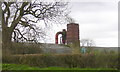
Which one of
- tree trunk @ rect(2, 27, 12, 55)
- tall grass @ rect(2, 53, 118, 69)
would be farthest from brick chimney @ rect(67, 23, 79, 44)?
tall grass @ rect(2, 53, 118, 69)

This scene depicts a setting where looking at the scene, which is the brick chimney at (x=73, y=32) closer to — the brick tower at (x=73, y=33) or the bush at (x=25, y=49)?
the brick tower at (x=73, y=33)

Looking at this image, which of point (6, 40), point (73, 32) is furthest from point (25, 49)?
point (73, 32)

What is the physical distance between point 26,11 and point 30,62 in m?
8.14

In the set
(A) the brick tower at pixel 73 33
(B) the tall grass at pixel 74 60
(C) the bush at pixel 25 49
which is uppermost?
(A) the brick tower at pixel 73 33

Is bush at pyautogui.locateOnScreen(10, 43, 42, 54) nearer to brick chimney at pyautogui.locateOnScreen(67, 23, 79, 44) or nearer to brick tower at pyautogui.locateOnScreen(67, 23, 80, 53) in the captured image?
brick tower at pyautogui.locateOnScreen(67, 23, 80, 53)

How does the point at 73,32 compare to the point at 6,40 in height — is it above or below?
above

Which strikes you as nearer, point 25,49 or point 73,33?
point 25,49

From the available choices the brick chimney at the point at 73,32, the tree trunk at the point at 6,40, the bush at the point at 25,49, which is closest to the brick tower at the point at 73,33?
the brick chimney at the point at 73,32

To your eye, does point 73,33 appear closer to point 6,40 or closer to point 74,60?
→ point 6,40

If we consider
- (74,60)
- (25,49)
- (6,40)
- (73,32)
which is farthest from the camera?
(73,32)

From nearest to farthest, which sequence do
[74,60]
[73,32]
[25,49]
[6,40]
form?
[74,60] → [25,49] → [6,40] → [73,32]

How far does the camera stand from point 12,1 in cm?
1848

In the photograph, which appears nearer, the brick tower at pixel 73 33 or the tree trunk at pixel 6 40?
the tree trunk at pixel 6 40

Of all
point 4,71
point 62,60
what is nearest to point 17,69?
point 4,71
